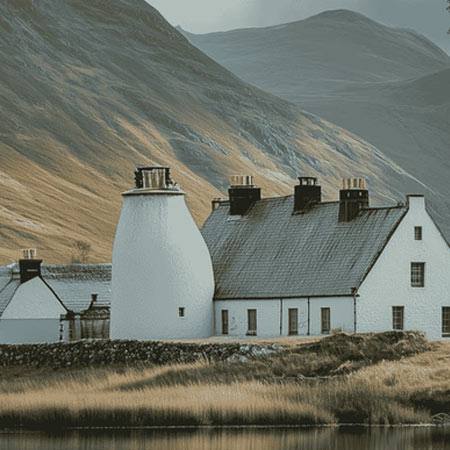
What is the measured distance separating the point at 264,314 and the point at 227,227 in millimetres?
7310

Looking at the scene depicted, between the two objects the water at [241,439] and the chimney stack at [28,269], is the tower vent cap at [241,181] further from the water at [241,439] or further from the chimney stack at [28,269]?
the water at [241,439]

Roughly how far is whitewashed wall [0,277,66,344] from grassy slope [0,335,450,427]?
2976 centimetres

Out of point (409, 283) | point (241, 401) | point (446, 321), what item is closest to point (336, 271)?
point (409, 283)

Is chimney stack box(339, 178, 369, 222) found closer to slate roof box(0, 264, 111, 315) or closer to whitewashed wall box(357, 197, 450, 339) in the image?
whitewashed wall box(357, 197, 450, 339)

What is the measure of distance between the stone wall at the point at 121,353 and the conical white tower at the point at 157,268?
14.7 feet

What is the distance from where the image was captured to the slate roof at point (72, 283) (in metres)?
81.8

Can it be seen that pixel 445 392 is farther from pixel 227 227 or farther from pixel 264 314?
pixel 227 227

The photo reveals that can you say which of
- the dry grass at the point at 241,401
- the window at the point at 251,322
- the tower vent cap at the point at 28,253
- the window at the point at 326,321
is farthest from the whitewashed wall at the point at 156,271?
the tower vent cap at the point at 28,253

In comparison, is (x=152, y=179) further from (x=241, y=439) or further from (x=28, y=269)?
(x=241, y=439)

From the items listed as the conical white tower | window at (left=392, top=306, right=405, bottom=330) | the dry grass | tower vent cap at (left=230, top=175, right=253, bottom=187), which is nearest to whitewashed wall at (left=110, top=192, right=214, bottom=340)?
the conical white tower

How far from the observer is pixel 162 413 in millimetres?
40438

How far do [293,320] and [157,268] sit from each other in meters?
6.60

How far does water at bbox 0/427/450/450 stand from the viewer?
3669 centimetres

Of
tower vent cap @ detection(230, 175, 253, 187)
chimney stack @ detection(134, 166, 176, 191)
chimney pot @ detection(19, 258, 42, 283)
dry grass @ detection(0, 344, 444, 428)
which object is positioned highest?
tower vent cap @ detection(230, 175, 253, 187)
